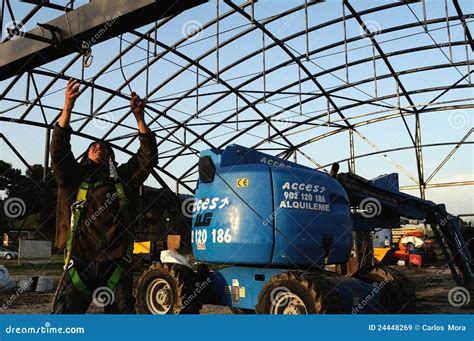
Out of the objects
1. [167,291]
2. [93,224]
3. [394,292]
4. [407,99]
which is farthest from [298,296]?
[407,99]

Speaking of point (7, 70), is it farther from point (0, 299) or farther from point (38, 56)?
point (0, 299)

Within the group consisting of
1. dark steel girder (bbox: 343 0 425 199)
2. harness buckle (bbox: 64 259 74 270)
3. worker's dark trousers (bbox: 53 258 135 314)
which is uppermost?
dark steel girder (bbox: 343 0 425 199)

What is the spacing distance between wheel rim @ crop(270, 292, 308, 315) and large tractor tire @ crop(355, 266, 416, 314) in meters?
2.11

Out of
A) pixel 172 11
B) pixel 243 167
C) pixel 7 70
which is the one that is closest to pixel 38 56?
pixel 7 70

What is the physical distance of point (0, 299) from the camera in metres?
11.1

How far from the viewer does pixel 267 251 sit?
6387 millimetres

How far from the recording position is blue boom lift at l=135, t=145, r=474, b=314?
6.02 metres

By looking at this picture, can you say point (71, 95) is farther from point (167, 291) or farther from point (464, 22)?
point (464, 22)

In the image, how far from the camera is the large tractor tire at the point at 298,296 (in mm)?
5578

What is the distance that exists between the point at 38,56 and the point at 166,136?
14578 millimetres

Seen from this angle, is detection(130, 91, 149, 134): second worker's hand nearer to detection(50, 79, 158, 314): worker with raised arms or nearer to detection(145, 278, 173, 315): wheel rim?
detection(50, 79, 158, 314): worker with raised arms

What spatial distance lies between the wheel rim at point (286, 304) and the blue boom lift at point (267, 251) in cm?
1

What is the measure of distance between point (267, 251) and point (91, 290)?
3052mm

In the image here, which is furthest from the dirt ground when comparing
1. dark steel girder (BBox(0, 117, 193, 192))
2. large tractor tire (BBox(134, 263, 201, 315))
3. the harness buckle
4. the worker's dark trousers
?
dark steel girder (BBox(0, 117, 193, 192))
